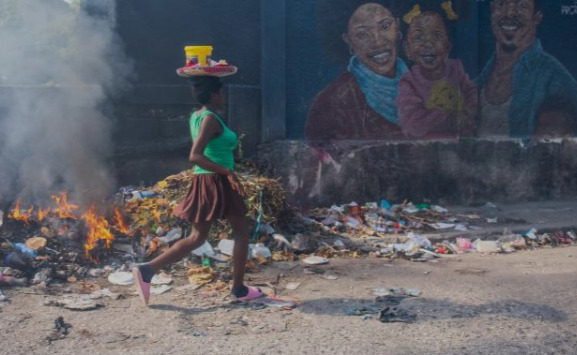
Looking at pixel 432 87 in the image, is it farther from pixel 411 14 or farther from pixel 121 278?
pixel 121 278

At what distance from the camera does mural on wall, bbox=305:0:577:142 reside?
7.85m

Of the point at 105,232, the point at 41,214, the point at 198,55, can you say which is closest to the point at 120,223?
the point at 105,232

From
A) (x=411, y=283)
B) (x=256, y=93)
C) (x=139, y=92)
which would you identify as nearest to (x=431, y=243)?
(x=411, y=283)

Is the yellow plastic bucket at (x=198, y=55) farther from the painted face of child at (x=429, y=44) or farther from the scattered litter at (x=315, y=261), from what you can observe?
the painted face of child at (x=429, y=44)

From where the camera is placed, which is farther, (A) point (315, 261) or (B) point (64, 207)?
(B) point (64, 207)

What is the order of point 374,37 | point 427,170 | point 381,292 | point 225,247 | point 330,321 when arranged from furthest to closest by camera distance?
point 427,170, point 374,37, point 225,247, point 381,292, point 330,321

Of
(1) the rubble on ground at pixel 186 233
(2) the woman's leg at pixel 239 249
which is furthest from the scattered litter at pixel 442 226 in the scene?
(2) the woman's leg at pixel 239 249

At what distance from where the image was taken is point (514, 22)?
27.8ft

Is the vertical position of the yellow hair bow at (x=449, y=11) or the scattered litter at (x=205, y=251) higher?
the yellow hair bow at (x=449, y=11)

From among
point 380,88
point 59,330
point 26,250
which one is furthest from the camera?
point 380,88

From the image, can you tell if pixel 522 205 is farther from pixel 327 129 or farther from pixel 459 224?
pixel 327 129

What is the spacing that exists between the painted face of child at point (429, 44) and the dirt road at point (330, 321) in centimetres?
330

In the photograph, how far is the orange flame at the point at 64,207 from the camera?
6078mm

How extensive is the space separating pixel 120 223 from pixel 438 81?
433 cm
